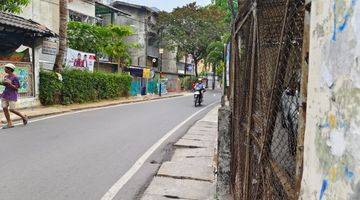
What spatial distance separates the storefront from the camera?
18734mm

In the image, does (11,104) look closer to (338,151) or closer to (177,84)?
(338,151)

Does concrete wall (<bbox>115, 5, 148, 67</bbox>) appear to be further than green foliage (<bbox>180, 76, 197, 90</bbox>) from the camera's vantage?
No

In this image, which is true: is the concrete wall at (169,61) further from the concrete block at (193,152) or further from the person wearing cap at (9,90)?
the concrete block at (193,152)

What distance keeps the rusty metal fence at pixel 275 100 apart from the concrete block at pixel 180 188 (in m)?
2.24

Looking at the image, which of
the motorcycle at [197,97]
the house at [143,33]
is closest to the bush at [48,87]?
the motorcycle at [197,97]

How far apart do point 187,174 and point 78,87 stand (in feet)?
55.0

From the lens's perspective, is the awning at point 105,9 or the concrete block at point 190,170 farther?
the awning at point 105,9

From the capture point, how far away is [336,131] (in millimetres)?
1503

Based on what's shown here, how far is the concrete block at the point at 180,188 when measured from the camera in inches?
258

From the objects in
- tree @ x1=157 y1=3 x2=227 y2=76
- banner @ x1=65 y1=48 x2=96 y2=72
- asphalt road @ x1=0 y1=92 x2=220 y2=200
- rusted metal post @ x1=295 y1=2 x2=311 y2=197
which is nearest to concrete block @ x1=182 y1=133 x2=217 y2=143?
asphalt road @ x1=0 y1=92 x2=220 y2=200

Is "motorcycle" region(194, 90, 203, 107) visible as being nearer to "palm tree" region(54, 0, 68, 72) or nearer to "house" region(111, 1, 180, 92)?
"palm tree" region(54, 0, 68, 72)

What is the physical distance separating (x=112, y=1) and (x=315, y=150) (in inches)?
2136

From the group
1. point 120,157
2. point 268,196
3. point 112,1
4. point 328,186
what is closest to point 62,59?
point 120,157

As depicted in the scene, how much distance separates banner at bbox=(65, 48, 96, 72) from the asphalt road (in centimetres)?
1142
